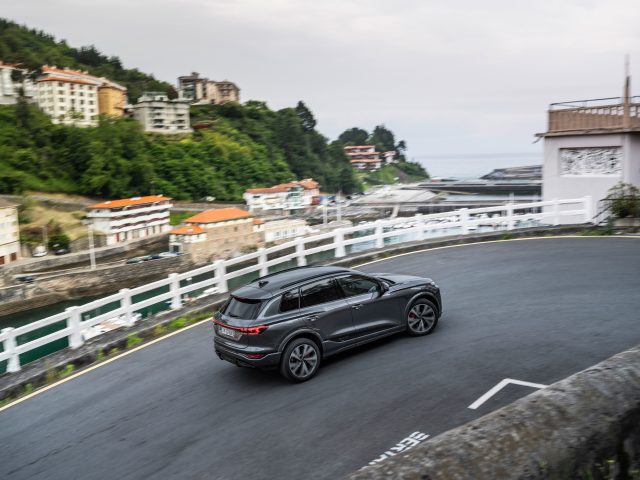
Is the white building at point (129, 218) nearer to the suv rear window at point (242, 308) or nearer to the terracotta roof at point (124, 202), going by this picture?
the terracotta roof at point (124, 202)

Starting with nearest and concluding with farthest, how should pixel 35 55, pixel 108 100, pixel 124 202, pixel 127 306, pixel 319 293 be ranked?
pixel 319 293 < pixel 127 306 < pixel 124 202 < pixel 108 100 < pixel 35 55

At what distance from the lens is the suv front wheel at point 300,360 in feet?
26.9

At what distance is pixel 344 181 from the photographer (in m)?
184

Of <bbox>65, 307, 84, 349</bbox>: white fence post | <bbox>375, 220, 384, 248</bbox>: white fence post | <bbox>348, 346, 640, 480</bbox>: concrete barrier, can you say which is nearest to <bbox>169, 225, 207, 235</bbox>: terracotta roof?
<bbox>375, 220, 384, 248</bbox>: white fence post

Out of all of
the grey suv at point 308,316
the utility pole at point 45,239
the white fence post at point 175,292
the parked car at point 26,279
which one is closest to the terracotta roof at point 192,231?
the utility pole at point 45,239

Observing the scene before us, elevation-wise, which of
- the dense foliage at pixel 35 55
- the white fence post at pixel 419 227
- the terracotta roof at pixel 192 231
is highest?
the dense foliage at pixel 35 55

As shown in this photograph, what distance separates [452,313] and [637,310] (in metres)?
3.33

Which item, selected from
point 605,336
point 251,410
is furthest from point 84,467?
point 605,336

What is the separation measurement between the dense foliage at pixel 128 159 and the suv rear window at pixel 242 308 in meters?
110

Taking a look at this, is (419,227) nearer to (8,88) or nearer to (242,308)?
(242,308)

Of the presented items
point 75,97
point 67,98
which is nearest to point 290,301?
point 67,98

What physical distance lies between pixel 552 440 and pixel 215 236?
3454 inches

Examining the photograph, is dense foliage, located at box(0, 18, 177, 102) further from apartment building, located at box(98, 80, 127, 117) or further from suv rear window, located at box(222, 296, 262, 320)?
suv rear window, located at box(222, 296, 262, 320)

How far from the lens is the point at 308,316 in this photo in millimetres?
8344
